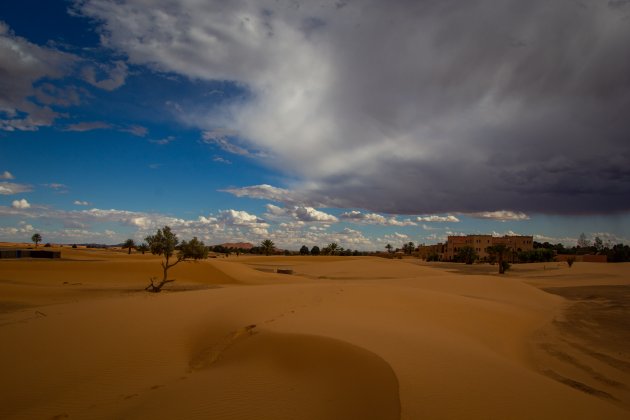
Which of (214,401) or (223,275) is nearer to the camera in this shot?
(214,401)

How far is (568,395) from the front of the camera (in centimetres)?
805

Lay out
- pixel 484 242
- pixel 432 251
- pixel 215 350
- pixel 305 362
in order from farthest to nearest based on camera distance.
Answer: pixel 432 251 < pixel 484 242 < pixel 215 350 < pixel 305 362

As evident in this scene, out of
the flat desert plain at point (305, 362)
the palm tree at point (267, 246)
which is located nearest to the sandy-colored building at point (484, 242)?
→ the palm tree at point (267, 246)

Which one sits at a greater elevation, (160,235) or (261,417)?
Result: (160,235)

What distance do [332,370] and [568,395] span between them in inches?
194

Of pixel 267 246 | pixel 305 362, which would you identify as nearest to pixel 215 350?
pixel 305 362

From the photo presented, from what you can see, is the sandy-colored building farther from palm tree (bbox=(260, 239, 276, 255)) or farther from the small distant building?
palm tree (bbox=(260, 239, 276, 255))

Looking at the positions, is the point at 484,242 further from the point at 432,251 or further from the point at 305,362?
the point at 305,362

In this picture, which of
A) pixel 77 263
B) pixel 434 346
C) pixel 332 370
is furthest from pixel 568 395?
pixel 77 263

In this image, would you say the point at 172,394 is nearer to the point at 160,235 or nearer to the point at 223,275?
the point at 160,235

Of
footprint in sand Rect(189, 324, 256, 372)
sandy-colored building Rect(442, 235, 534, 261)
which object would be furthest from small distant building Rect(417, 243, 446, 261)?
footprint in sand Rect(189, 324, 256, 372)

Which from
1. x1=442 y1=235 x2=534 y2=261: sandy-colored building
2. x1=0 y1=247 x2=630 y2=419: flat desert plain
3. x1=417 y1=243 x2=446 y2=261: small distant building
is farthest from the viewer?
x1=417 y1=243 x2=446 y2=261: small distant building

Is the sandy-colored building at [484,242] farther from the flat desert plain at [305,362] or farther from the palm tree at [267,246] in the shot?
the flat desert plain at [305,362]

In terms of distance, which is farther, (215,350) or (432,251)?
(432,251)
